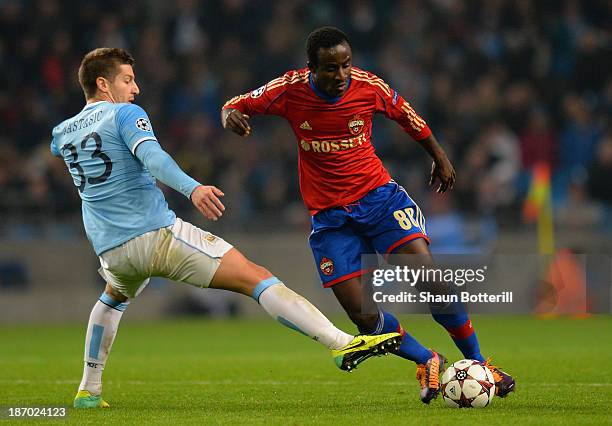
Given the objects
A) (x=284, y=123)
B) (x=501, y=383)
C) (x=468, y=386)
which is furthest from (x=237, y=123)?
(x=284, y=123)

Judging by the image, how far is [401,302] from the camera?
44.7 ft

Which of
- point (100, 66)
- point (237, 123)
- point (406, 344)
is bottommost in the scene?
point (406, 344)

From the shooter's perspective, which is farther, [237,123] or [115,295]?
[115,295]

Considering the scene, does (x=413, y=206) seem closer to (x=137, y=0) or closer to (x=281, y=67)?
(x=281, y=67)

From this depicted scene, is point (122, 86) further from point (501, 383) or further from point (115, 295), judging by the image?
point (501, 383)

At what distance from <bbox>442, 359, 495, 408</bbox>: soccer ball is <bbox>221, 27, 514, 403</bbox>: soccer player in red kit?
0.44 metres

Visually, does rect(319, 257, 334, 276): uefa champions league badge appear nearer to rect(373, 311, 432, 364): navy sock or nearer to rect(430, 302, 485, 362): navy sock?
rect(373, 311, 432, 364): navy sock

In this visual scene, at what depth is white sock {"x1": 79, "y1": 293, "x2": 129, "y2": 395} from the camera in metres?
6.96

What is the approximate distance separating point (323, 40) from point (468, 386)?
219 cm

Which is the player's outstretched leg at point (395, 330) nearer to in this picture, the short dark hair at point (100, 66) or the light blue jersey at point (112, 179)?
the light blue jersey at point (112, 179)

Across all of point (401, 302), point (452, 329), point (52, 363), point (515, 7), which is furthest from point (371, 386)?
point (515, 7)

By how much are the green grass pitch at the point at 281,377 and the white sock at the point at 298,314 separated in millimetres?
432

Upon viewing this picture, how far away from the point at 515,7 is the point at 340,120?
11.5 meters

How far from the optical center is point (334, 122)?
7168 millimetres
